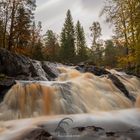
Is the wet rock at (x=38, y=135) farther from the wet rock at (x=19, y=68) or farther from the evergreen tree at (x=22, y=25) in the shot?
the evergreen tree at (x=22, y=25)

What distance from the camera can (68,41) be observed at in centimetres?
6056

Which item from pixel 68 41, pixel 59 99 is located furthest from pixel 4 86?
pixel 68 41

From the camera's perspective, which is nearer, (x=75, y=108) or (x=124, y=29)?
(x=75, y=108)

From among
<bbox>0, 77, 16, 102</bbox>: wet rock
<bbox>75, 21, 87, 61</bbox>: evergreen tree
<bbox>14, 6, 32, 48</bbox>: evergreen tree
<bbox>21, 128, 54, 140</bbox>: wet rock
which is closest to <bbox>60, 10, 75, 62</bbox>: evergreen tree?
<bbox>75, 21, 87, 61</bbox>: evergreen tree

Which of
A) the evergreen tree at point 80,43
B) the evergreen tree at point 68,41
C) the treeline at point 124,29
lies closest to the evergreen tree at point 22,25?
the treeline at point 124,29

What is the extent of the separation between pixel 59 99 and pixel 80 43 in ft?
173

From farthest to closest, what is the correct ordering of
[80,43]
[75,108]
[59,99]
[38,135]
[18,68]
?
[80,43] → [18,68] → [59,99] → [75,108] → [38,135]

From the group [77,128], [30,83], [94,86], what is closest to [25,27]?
[94,86]

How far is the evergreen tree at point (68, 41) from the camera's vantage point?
5826 centimetres

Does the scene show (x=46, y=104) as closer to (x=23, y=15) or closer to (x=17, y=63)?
(x=17, y=63)

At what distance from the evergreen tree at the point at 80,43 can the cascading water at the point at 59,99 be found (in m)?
43.1

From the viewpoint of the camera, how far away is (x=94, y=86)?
18781 mm

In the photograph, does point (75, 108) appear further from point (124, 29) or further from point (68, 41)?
point (68, 41)

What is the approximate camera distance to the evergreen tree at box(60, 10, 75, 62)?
2294 inches
